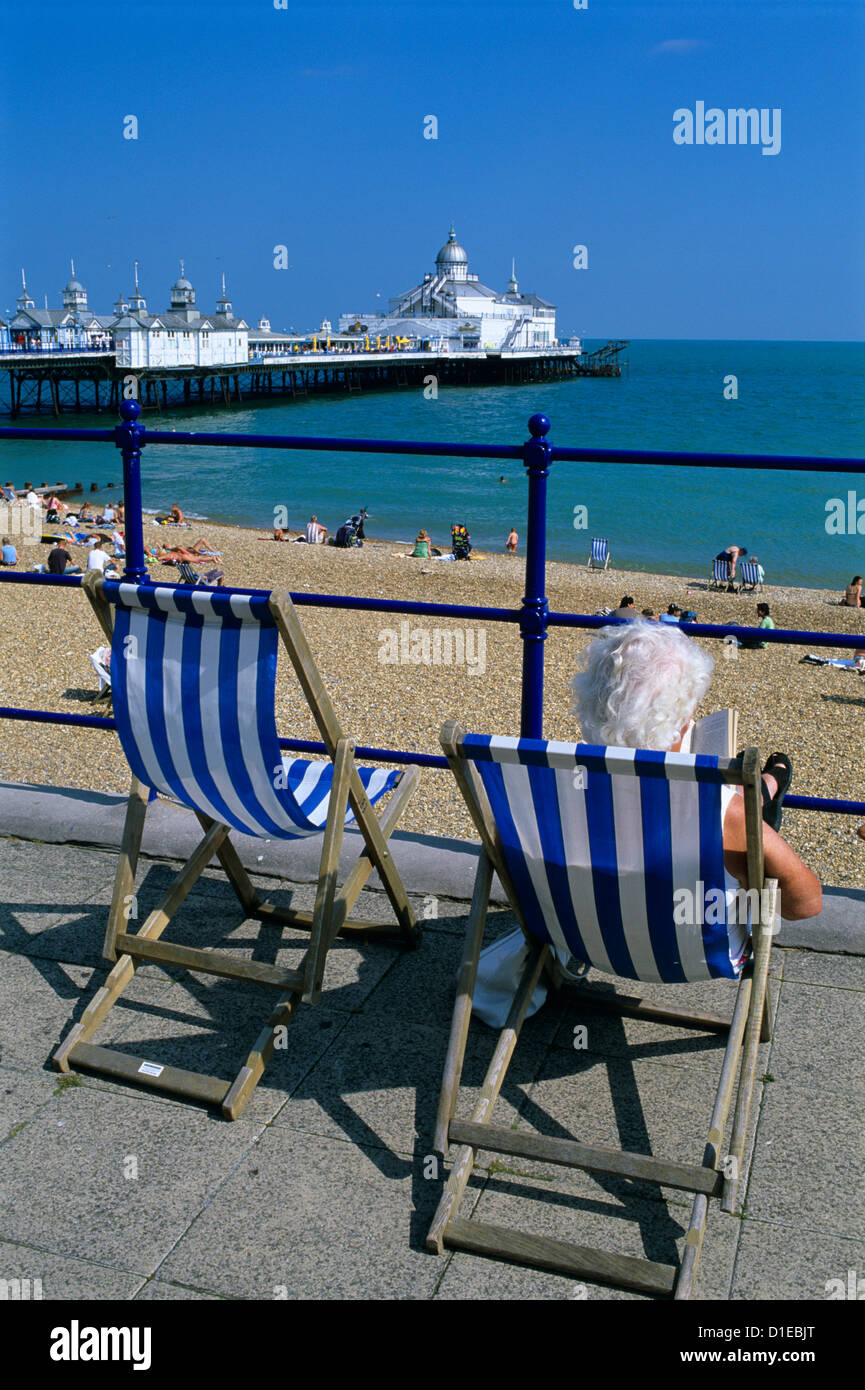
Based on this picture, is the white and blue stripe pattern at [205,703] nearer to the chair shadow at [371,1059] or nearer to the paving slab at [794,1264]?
the chair shadow at [371,1059]

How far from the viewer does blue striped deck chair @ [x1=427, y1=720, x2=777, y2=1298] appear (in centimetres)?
208

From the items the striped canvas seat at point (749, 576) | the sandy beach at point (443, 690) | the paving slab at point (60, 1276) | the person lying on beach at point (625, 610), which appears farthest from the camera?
the striped canvas seat at point (749, 576)

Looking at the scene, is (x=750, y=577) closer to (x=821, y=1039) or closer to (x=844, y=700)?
(x=844, y=700)

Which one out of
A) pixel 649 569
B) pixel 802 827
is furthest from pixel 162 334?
pixel 802 827

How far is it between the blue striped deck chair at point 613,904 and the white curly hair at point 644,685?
9.5 inches

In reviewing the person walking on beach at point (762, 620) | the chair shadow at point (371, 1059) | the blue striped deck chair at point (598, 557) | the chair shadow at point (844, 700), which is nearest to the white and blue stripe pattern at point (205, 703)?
the chair shadow at point (371, 1059)

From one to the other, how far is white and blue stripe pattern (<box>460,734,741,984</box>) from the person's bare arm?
159 mm

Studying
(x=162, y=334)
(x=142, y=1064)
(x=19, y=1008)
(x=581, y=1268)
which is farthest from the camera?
(x=162, y=334)

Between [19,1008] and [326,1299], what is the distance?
1.25 metres

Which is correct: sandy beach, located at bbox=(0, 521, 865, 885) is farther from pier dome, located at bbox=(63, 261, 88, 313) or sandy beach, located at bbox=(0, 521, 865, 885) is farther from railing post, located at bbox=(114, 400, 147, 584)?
pier dome, located at bbox=(63, 261, 88, 313)

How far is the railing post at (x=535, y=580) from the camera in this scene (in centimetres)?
321

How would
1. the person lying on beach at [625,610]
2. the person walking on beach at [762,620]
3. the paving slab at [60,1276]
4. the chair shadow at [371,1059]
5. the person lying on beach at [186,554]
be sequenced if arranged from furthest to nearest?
the person lying on beach at [186,554]
the person walking on beach at [762,620]
the person lying on beach at [625,610]
the chair shadow at [371,1059]
the paving slab at [60,1276]
